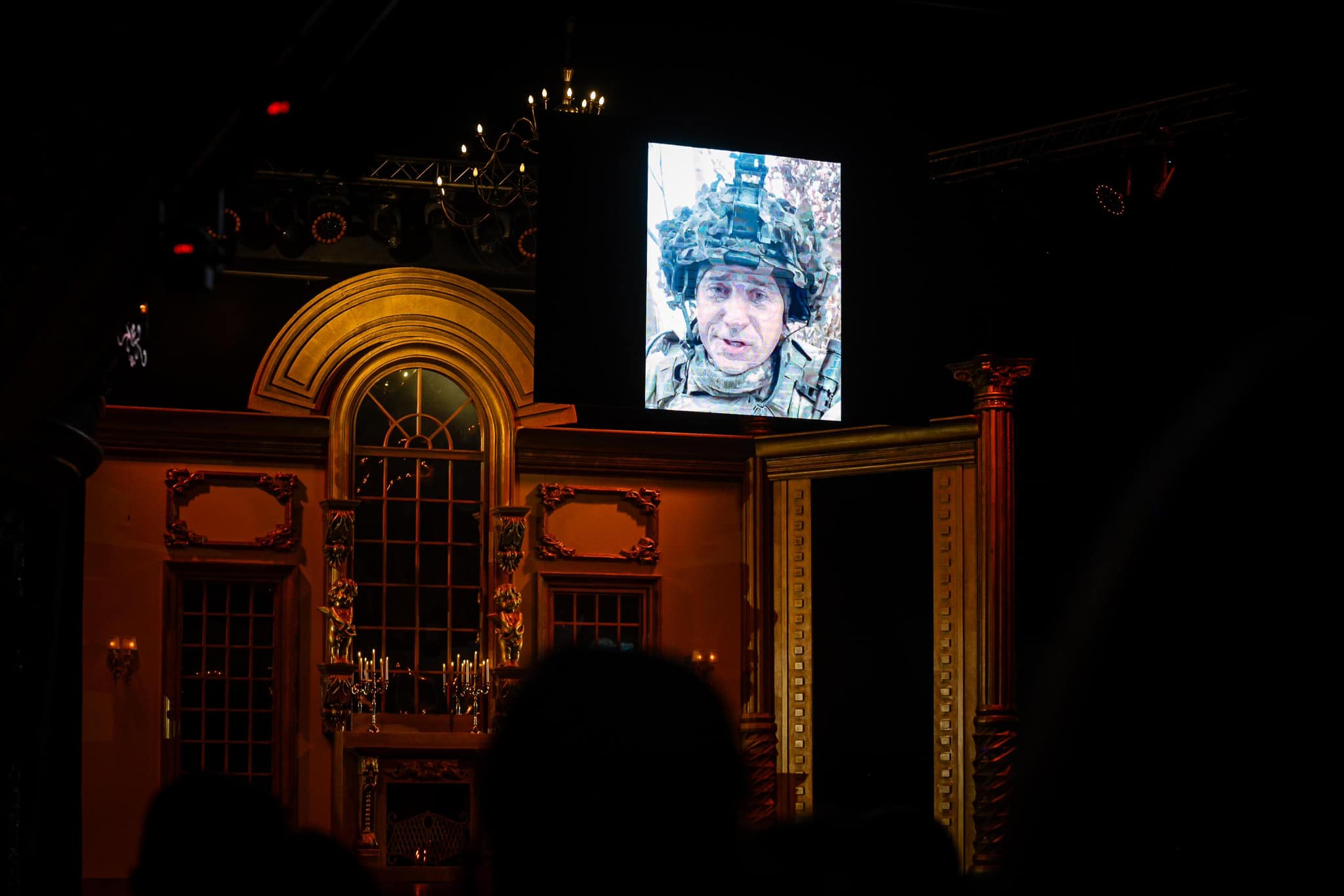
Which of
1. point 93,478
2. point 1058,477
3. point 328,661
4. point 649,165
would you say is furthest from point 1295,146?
point 93,478

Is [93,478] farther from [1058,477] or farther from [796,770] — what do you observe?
[1058,477]

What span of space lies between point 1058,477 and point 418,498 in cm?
415

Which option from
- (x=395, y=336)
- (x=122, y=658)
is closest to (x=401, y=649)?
(x=122, y=658)

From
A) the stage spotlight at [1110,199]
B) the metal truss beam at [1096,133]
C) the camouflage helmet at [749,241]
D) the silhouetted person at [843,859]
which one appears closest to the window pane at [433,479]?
the camouflage helmet at [749,241]

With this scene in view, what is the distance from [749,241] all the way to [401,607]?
11.2ft

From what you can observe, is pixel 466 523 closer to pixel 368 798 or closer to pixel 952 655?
pixel 368 798

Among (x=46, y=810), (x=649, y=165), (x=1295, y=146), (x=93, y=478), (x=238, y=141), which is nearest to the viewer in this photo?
(x=238, y=141)

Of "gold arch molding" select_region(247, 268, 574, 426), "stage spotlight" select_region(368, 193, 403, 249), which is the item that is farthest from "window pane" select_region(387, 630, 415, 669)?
"stage spotlight" select_region(368, 193, 403, 249)

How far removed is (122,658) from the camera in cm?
1007

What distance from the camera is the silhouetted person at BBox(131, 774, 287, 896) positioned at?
1032 mm

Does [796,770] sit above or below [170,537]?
below

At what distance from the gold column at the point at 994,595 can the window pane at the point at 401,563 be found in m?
3.69

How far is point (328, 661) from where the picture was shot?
34.3ft

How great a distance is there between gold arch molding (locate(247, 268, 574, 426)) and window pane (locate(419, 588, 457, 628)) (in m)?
Result: 1.29
